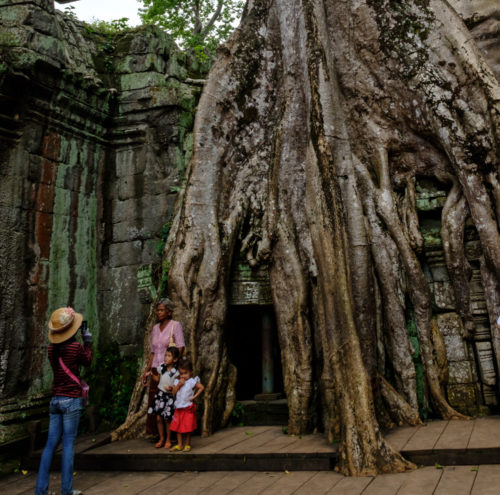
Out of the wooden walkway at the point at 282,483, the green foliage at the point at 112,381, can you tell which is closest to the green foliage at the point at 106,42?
the green foliage at the point at 112,381

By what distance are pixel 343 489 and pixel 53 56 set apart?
5062 mm

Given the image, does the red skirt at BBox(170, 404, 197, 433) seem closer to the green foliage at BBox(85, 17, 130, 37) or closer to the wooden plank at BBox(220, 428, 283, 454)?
the wooden plank at BBox(220, 428, 283, 454)

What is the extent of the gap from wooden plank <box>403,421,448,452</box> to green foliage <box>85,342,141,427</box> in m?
3.09

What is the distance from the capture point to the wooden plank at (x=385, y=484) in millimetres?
2707

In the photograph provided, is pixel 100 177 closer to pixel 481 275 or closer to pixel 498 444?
pixel 481 275

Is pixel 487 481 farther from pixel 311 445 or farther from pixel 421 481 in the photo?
pixel 311 445

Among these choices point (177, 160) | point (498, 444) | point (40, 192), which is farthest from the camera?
point (177, 160)

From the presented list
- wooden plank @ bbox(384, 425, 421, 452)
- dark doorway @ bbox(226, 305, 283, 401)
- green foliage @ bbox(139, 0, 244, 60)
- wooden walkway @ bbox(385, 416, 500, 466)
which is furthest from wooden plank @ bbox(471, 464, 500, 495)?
green foliage @ bbox(139, 0, 244, 60)

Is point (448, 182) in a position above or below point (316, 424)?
above

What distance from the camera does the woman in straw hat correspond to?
2984 mm

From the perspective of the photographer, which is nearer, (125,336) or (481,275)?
(481,275)

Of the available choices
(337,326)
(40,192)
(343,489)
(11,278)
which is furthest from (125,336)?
(343,489)

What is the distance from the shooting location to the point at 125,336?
5855 millimetres

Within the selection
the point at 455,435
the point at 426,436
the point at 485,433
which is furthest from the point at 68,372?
the point at 485,433
